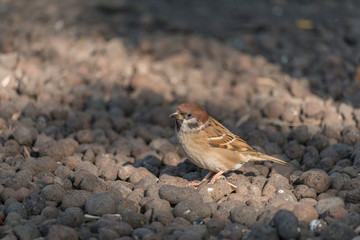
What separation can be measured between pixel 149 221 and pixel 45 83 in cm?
356

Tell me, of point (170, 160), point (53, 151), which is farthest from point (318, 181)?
point (53, 151)

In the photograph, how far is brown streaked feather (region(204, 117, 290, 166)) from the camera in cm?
492

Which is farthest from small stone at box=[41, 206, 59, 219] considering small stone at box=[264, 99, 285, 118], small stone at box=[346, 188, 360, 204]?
small stone at box=[264, 99, 285, 118]

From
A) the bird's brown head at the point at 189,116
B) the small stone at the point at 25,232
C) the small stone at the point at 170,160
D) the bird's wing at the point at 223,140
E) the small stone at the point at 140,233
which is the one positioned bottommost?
the small stone at the point at 170,160

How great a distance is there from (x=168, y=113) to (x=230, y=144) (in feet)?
4.74

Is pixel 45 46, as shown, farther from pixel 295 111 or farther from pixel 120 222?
pixel 120 222

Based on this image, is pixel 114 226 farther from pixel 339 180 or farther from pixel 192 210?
pixel 339 180

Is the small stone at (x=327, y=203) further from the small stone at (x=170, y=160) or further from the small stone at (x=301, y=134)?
the small stone at (x=170, y=160)

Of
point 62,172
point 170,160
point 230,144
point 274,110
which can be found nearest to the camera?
point 62,172

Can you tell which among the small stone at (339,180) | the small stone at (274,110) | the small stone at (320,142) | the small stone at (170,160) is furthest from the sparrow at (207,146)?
the small stone at (274,110)

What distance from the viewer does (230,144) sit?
512cm

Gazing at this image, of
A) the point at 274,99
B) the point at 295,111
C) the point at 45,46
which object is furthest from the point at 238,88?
the point at 45,46

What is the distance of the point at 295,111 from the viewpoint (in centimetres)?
629

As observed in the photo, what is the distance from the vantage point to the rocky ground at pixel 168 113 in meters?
3.91
